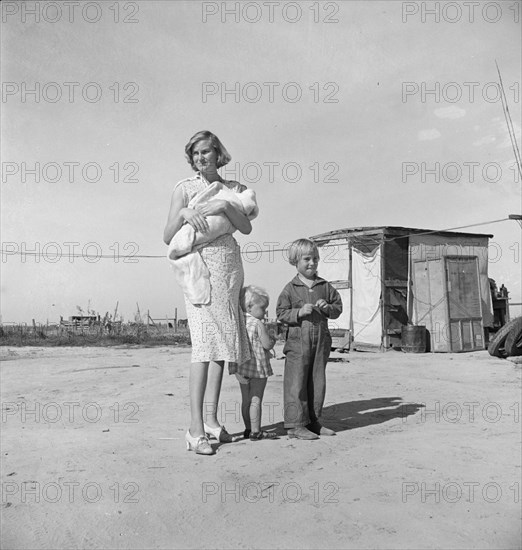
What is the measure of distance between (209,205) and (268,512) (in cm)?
171

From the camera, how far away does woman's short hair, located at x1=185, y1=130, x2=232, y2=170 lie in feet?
11.1

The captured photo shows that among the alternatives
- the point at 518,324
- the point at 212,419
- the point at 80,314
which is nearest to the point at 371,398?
the point at 212,419

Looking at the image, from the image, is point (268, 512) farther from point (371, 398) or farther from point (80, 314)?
point (80, 314)

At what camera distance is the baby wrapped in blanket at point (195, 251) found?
127 inches

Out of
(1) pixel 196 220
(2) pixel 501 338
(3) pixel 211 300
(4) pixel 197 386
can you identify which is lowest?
(2) pixel 501 338

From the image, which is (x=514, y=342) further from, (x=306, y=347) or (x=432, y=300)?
(x=306, y=347)

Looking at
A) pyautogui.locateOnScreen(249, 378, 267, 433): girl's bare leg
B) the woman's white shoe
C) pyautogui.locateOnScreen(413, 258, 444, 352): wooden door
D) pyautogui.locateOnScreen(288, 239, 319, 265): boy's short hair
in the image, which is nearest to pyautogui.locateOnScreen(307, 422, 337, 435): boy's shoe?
pyautogui.locateOnScreen(249, 378, 267, 433): girl's bare leg

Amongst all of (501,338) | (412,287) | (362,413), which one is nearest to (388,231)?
(412,287)

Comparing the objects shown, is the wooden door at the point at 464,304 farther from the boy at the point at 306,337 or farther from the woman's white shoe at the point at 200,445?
the woman's white shoe at the point at 200,445

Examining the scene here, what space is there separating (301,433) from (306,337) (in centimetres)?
62

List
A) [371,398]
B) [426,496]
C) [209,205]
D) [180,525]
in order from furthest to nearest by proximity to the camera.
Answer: [371,398] < [209,205] < [426,496] < [180,525]

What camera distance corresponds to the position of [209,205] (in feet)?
10.8

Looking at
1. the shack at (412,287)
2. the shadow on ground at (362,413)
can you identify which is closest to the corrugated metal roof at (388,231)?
the shack at (412,287)

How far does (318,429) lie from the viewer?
3723 millimetres
